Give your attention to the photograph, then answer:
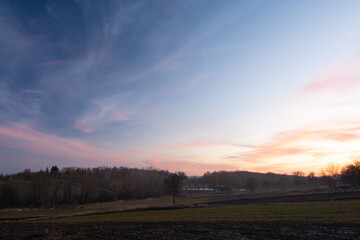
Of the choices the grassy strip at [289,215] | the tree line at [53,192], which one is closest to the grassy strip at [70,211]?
the tree line at [53,192]

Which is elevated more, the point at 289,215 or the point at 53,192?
the point at 289,215

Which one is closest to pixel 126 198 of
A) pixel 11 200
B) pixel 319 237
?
pixel 11 200

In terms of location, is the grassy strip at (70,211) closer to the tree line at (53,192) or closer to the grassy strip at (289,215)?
the tree line at (53,192)

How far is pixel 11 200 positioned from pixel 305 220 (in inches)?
5188

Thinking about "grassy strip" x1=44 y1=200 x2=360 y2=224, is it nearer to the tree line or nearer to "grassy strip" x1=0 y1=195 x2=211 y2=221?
"grassy strip" x1=0 y1=195 x2=211 y2=221

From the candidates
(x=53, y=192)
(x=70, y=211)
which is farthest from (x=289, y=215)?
(x=53, y=192)

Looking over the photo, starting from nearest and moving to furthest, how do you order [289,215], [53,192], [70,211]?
[289,215] < [70,211] < [53,192]

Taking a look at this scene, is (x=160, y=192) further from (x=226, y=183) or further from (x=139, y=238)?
(x=139, y=238)

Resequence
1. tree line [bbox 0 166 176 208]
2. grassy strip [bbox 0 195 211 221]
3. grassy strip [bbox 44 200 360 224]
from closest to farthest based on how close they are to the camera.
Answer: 1. grassy strip [bbox 44 200 360 224]
2. grassy strip [bbox 0 195 211 221]
3. tree line [bbox 0 166 176 208]

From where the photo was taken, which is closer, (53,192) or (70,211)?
(70,211)

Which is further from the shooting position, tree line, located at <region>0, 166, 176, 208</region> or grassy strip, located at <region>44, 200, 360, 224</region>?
tree line, located at <region>0, 166, 176, 208</region>

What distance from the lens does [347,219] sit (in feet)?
80.2

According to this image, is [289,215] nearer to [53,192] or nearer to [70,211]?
[70,211]

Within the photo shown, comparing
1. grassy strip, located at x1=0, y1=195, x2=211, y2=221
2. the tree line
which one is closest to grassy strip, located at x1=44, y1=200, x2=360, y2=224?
grassy strip, located at x1=0, y1=195, x2=211, y2=221
